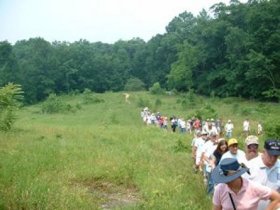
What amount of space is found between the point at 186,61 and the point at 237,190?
75.8m

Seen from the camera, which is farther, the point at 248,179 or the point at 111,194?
the point at 111,194

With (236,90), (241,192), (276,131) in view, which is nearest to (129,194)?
(241,192)

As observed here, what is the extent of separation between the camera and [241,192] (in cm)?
469

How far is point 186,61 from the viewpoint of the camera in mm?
79875

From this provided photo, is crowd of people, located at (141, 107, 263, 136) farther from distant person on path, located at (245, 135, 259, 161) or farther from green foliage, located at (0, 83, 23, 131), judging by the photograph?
distant person on path, located at (245, 135, 259, 161)

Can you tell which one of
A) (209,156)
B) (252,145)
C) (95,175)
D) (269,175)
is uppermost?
(252,145)

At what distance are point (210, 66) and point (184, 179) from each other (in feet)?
230

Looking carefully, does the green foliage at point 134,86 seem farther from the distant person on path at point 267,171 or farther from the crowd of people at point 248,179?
the distant person on path at point 267,171

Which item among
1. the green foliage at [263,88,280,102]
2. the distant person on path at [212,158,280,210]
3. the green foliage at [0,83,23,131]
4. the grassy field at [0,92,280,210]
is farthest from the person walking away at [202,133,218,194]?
the green foliage at [263,88,280,102]

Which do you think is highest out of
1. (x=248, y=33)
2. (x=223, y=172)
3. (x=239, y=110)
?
(x=248, y=33)

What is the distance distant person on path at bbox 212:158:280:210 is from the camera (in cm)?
458

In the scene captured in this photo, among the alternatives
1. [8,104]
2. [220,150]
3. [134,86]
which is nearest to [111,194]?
[220,150]

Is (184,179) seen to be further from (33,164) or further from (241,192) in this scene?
(241,192)

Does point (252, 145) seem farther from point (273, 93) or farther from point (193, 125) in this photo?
point (273, 93)
